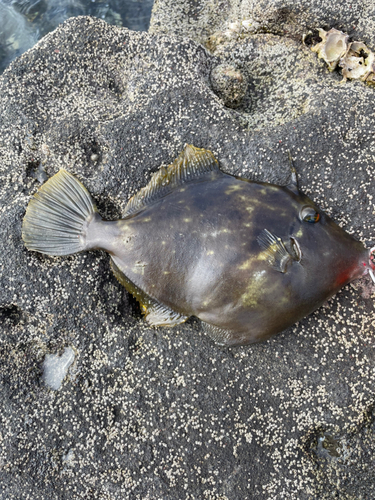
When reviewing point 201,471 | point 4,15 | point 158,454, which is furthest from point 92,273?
point 4,15

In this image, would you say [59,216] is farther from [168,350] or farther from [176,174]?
[168,350]

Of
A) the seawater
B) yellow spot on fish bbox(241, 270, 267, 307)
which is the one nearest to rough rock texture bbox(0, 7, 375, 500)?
yellow spot on fish bbox(241, 270, 267, 307)

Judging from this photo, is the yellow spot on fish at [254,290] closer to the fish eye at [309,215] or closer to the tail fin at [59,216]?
the fish eye at [309,215]

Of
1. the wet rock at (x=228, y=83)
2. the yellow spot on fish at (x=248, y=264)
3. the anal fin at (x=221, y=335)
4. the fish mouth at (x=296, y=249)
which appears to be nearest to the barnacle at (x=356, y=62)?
the wet rock at (x=228, y=83)

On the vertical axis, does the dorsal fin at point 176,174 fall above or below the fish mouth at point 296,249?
above

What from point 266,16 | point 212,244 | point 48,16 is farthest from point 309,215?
point 48,16

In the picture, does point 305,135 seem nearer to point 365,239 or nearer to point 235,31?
point 365,239

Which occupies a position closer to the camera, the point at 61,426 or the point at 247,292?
the point at 247,292
